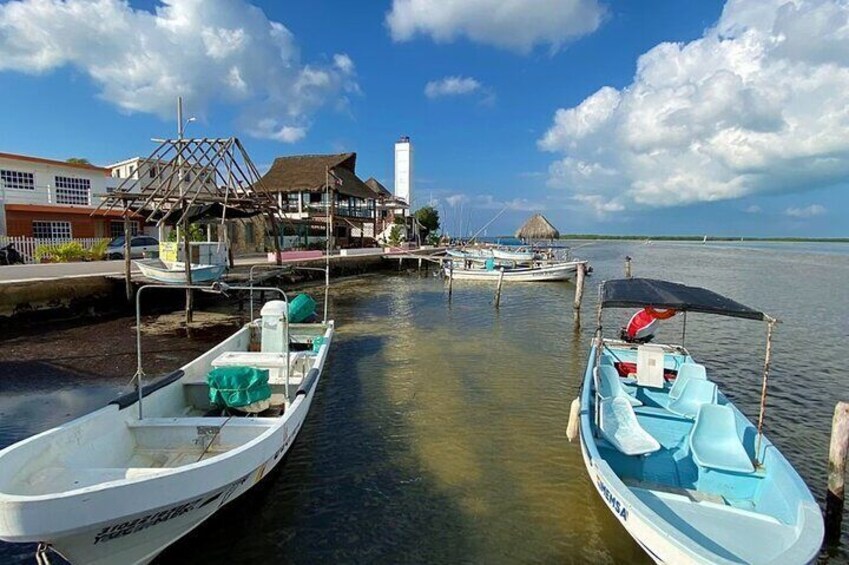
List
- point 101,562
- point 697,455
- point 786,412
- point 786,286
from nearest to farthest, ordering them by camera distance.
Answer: point 101,562 → point 697,455 → point 786,412 → point 786,286

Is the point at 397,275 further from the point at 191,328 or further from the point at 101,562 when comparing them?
the point at 101,562

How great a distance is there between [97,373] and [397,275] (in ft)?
86.7

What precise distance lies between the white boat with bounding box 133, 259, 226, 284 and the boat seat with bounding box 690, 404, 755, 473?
16.0 metres

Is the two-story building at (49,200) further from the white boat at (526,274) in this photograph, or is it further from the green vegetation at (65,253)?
the white boat at (526,274)

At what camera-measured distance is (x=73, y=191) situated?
27141 millimetres

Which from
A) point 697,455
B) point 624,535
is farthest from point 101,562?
point 697,455

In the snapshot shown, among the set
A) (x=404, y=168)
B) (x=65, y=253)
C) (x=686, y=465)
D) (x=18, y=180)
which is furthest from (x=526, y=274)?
(x=404, y=168)

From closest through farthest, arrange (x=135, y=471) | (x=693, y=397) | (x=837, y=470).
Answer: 1. (x=135, y=471)
2. (x=837, y=470)
3. (x=693, y=397)

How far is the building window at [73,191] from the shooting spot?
2631 centimetres

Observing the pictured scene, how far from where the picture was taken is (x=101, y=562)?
4.02m

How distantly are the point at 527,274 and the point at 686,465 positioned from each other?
83.5 feet

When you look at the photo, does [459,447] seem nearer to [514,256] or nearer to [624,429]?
[624,429]

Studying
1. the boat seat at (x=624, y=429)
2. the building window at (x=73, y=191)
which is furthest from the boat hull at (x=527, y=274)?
the boat seat at (x=624, y=429)

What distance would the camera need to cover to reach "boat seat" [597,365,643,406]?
7469 millimetres
